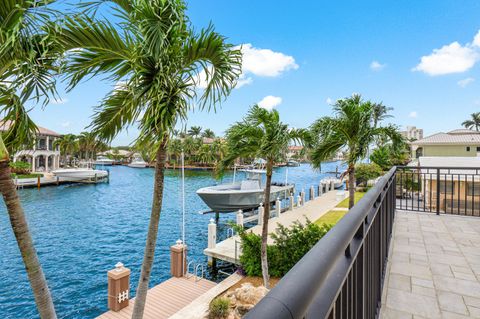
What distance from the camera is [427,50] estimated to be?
61.9ft

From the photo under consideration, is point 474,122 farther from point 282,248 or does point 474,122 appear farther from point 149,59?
point 149,59

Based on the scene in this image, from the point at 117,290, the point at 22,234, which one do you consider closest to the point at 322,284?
the point at 22,234

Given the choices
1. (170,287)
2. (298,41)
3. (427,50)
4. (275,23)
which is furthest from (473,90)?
(170,287)

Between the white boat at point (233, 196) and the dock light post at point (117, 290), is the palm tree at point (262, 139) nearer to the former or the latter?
the dock light post at point (117, 290)

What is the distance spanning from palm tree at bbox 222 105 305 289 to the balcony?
3427 mm

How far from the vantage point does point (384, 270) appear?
2812 mm

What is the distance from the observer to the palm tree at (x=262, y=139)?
7.70 metres

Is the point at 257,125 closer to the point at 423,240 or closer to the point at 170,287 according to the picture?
the point at 423,240

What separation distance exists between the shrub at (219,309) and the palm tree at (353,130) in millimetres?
5370

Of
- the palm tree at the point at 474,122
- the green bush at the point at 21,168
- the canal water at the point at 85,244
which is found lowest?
the canal water at the point at 85,244

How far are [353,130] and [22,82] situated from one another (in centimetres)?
849

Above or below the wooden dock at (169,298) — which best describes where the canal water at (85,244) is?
below

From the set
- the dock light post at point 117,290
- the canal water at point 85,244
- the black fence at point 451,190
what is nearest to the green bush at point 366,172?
the canal water at point 85,244

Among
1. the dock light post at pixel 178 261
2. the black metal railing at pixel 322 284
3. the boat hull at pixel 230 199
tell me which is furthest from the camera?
the boat hull at pixel 230 199
